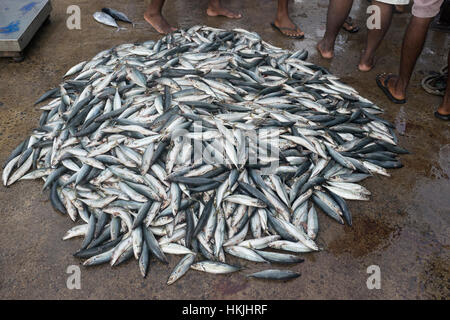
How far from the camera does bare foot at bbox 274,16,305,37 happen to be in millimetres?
5275

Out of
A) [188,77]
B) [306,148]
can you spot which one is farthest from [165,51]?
[306,148]

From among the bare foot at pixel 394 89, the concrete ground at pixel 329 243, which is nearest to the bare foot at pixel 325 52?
the concrete ground at pixel 329 243

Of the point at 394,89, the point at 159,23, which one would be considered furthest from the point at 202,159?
the point at 159,23

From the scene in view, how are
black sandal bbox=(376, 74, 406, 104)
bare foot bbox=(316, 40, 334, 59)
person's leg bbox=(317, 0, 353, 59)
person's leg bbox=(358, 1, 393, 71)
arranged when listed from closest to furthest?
black sandal bbox=(376, 74, 406, 104) < person's leg bbox=(358, 1, 393, 71) < person's leg bbox=(317, 0, 353, 59) < bare foot bbox=(316, 40, 334, 59)

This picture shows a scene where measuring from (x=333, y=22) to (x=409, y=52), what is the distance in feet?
3.96

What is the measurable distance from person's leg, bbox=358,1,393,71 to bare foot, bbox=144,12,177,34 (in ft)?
9.30

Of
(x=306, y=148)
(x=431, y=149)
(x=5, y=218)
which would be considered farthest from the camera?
(x=431, y=149)

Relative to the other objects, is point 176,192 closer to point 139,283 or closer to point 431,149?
point 139,283

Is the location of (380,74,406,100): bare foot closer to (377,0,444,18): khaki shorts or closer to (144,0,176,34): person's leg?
(377,0,444,18): khaki shorts

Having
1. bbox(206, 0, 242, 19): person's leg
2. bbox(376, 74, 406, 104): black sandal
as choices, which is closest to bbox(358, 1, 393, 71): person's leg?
bbox(376, 74, 406, 104): black sandal

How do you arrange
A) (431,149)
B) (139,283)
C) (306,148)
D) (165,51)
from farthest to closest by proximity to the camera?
(165,51) < (431,149) < (306,148) < (139,283)

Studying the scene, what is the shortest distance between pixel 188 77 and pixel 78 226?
5.84ft

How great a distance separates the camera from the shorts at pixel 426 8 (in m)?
3.47

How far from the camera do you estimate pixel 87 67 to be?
4.22m
